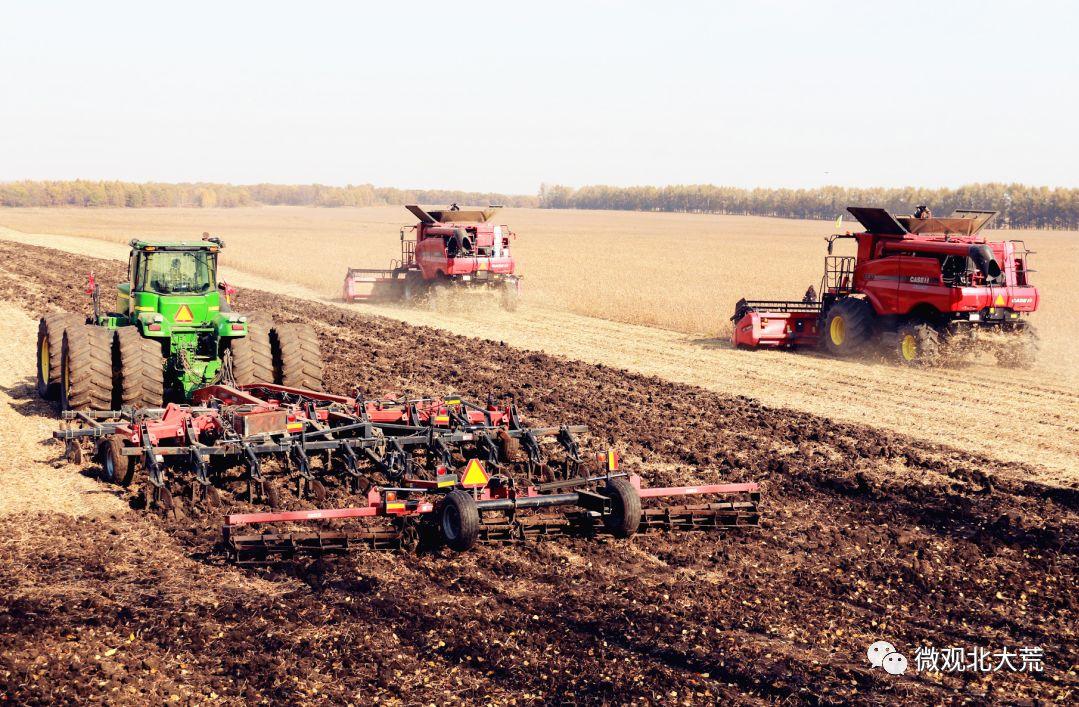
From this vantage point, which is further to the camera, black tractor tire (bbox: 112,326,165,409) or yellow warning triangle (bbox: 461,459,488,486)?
black tractor tire (bbox: 112,326,165,409)

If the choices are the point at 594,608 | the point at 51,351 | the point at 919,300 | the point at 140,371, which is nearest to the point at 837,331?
the point at 919,300

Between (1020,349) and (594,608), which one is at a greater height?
(1020,349)

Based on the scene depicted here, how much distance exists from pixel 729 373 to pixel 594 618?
11420 millimetres

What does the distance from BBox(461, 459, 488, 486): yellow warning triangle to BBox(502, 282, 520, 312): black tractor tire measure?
18.7 m

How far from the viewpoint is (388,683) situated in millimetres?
6199

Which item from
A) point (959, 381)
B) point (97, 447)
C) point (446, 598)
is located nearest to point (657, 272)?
point (959, 381)

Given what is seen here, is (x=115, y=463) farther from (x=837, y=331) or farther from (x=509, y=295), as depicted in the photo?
(x=509, y=295)

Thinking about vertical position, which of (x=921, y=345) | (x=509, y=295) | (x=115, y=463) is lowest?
(x=115, y=463)

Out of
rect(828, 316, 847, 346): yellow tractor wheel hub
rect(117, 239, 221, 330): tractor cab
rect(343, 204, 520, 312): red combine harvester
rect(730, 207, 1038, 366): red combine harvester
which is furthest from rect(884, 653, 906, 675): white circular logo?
rect(343, 204, 520, 312): red combine harvester

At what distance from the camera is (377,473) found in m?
10.7

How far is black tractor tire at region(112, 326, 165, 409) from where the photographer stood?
12328 mm

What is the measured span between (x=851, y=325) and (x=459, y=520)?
524 inches

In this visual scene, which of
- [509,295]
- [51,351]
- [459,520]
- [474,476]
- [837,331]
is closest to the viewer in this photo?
[459,520]

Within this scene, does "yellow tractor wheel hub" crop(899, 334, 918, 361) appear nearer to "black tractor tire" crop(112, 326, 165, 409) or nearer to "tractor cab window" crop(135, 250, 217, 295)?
"tractor cab window" crop(135, 250, 217, 295)
